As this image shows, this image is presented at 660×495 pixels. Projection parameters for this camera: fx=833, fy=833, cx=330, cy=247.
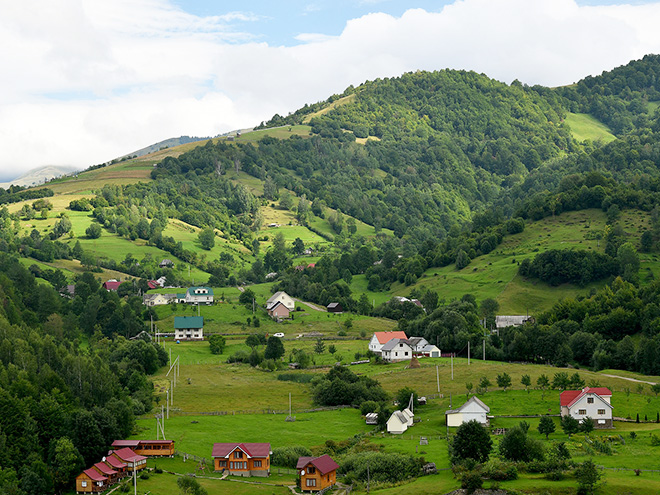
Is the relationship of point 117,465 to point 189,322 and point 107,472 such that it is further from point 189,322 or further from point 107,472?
point 189,322

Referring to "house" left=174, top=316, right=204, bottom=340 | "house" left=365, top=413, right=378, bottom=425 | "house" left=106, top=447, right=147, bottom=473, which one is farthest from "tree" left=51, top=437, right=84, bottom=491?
"house" left=174, top=316, right=204, bottom=340

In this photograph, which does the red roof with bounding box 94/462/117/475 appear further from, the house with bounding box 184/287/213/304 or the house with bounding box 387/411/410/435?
the house with bounding box 184/287/213/304

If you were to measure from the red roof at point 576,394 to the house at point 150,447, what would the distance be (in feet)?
108

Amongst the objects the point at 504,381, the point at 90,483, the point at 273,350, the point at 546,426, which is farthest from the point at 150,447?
the point at 273,350

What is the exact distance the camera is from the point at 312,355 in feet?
357

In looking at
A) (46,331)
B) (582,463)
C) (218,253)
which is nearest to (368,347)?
(46,331)

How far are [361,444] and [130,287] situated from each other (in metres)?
89.9

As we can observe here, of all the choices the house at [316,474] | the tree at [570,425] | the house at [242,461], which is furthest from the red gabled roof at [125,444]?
the tree at [570,425]

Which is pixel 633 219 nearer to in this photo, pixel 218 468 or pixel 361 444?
pixel 361 444

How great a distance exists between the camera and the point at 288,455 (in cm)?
6462

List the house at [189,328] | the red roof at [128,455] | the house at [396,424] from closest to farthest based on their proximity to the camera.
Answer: the red roof at [128,455]
the house at [396,424]
the house at [189,328]

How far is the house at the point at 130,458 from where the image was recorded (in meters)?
60.8

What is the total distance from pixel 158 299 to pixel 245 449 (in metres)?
84.0

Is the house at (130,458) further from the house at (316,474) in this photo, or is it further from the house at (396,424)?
the house at (396,424)
